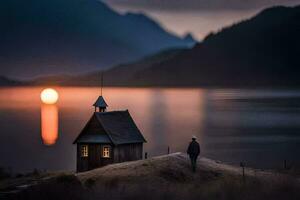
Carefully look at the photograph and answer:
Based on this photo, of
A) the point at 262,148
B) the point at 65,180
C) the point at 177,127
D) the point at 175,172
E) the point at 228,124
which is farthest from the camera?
the point at 228,124

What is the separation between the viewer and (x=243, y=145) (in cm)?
11194

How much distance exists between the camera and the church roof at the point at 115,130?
56438mm

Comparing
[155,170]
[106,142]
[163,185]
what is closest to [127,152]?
[106,142]

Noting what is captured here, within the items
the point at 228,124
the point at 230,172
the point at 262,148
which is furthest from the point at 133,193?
the point at 228,124

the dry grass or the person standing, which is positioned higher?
the person standing

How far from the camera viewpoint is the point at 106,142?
5606cm

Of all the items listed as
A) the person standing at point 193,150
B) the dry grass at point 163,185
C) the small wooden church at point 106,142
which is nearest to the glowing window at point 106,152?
the small wooden church at point 106,142

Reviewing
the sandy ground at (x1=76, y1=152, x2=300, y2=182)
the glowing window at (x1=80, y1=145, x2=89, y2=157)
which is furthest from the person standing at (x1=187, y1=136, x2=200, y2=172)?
the glowing window at (x1=80, y1=145, x2=89, y2=157)

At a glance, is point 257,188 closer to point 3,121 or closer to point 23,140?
point 23,140

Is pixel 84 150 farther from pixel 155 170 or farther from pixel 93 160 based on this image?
pixel 155 170

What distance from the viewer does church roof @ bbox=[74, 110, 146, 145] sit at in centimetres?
5644

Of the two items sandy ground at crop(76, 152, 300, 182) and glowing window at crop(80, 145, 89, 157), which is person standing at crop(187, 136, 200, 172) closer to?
sandy ground at crop(76, 152, 300, 182)

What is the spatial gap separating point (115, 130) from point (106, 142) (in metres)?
1.48

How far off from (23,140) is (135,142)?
7015cm
